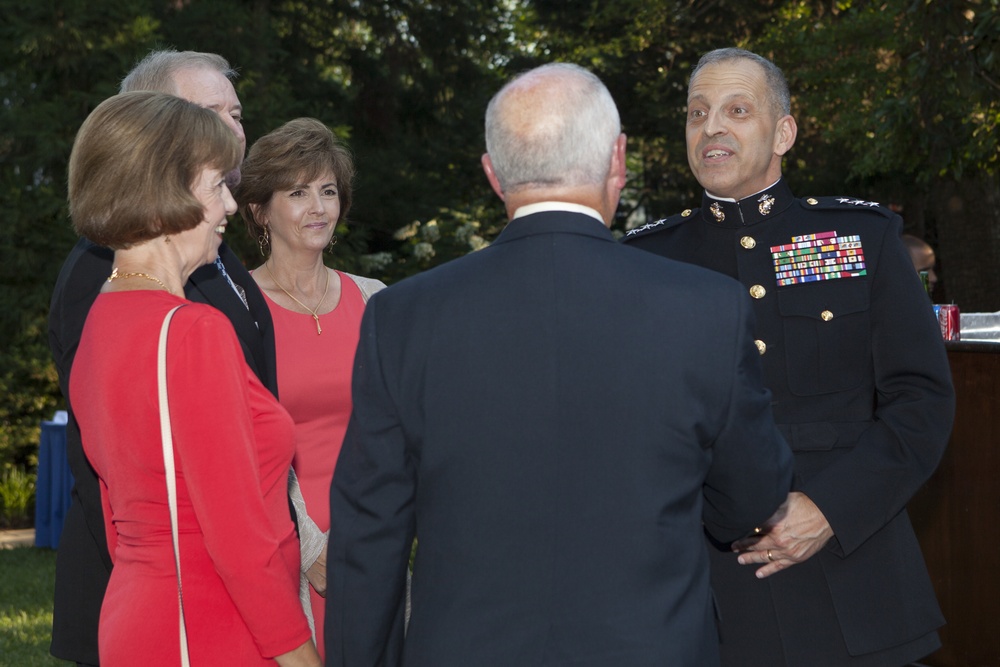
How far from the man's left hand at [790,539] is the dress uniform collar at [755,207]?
785 millimetres

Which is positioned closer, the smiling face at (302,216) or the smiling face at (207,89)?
the smiling face at (207,89)

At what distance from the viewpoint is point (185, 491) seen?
7.88ft

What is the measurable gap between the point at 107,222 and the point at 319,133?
1.81m

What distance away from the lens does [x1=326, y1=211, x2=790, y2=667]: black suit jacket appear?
2074mm

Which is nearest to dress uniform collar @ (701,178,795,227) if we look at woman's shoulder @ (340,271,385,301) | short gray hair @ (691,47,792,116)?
short gray hair @ (691,47,792,116)

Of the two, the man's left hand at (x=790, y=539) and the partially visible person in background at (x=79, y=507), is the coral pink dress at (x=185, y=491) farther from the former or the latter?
the man's left hand at (x=790, y=539)

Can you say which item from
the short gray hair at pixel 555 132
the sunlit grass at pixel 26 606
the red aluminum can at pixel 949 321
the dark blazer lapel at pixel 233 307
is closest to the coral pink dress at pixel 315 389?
the dark blazer lapel at pixel 233 307

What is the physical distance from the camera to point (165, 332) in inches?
93.3

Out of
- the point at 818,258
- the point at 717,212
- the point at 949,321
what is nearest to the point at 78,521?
the point at 717,212

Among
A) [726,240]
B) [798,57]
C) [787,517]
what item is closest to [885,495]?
[787,517]

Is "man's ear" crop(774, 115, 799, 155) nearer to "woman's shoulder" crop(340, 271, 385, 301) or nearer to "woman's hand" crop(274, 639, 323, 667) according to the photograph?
"woman's shoulder" crop(340, 271, 385, 301)

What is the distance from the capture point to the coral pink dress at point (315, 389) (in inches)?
150

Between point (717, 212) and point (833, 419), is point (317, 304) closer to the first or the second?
point (717, 212)

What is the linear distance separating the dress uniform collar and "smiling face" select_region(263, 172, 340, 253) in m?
1.48
